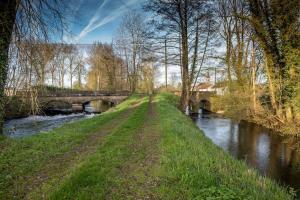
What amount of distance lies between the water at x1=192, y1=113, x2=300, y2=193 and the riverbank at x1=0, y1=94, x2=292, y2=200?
2.74 metres

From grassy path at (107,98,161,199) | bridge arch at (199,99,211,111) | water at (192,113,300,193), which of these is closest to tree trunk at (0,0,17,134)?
grassy path at (107,98,161,199)

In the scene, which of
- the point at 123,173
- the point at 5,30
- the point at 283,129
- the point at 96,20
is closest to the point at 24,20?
the point at 5,30

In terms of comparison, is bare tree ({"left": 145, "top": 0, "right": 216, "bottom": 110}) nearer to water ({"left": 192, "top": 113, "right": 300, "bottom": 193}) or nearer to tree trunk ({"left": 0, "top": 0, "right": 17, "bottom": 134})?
water ({"left": 192, "top": 113, "right": 300, "bottom": 193})

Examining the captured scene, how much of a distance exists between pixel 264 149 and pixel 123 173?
9221 mm

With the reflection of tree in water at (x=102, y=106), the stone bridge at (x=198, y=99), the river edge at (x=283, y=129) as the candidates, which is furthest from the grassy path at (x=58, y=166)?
the reflection of tree in water at (x=102, y=106)

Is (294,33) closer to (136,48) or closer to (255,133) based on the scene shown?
(255,133)

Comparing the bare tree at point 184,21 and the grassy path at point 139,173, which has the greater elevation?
the bare tree at point 184,21

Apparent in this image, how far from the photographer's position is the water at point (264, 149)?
8.98 m

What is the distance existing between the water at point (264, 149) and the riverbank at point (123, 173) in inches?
108

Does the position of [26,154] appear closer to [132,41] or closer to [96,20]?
[96,20]

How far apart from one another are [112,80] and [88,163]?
43.7 meters

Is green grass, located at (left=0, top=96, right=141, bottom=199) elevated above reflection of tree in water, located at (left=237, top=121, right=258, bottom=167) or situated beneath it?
elevated above

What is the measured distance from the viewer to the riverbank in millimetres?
4336

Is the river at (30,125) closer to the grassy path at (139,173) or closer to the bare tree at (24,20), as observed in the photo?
the bare tree at (24,20)
